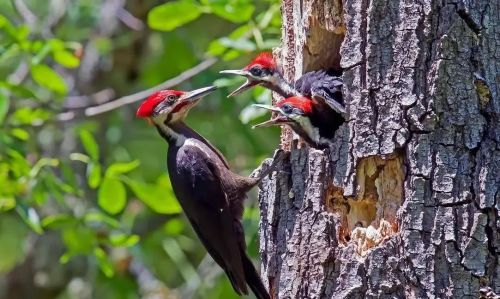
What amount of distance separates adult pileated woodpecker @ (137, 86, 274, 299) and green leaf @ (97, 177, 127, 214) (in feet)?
1.78

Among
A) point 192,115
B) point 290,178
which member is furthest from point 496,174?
point 192,115

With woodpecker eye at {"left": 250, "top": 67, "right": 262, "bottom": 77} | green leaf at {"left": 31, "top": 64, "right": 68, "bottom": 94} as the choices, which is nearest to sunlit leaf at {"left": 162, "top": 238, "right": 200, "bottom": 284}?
green leaf at {"left": 31, "top": 64, "right": 68, "bottom": 94}

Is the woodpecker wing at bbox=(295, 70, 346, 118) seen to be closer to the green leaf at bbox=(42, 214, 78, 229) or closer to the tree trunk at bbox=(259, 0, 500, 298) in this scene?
the tree trunk at bbox=(259, 0, 500, 298)

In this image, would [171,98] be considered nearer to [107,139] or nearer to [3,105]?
[3,105]

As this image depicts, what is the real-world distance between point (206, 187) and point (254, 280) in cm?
56

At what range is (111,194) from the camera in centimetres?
499

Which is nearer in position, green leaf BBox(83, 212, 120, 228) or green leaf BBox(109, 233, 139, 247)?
green leaf BBox(83, 212, 120, 228)

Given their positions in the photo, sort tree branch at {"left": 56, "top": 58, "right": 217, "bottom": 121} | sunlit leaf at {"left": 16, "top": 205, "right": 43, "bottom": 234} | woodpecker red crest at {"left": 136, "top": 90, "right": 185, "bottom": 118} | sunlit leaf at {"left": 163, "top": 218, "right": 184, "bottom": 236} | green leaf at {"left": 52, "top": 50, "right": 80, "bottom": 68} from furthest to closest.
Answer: sunlit leaf at {"left": 163, "top": 218, "right": 184, "bottom": 236} < tree branch at {"left": 56, "top": 58, "right": 217, "bottom": 121} < green leaf at {"left": 52, "top": 50, "right": 80, "bottom": 68} < sunlit leaf at {"left": 16, "top": 205, "right": 43, "bottom": 234} < woodpecker red crest at {"left": 136, "top": 90, "right": 185, "bottom": 118}

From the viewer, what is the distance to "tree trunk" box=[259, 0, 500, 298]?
Answer: 3.18m

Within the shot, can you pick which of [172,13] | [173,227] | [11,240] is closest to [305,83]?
[172,13]

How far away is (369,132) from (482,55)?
0.46m

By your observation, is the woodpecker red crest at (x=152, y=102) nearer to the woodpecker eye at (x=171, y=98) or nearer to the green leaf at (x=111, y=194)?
the woodpecker eye at (x=171, y=98)

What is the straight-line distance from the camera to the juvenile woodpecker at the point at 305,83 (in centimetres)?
364

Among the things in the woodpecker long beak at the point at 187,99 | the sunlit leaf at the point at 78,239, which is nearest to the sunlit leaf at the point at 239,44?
the woodpecker long beak at the point at 187,99
